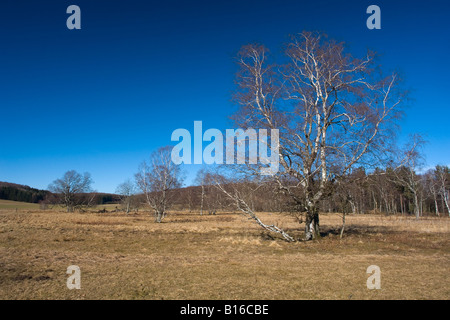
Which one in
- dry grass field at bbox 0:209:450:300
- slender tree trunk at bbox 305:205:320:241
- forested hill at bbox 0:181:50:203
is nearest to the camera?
dry grass field at bbox 0:209:450:300

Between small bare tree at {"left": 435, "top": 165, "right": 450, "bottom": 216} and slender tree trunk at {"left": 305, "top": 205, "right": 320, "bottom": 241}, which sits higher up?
small bare tree at {"left": 435, "top": 165, "right": 450, "bottom": 216}

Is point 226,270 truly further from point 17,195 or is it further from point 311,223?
point 17,195

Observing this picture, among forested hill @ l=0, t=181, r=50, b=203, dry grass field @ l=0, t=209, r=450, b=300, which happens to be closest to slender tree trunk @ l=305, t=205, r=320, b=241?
dry grass field @ l=0, t=209, r=450, b=300

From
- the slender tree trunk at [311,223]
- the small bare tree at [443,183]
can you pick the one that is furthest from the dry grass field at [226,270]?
the small bare tree at [443,183]

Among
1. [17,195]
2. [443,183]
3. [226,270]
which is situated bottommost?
[17,195]

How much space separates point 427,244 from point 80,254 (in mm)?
17634

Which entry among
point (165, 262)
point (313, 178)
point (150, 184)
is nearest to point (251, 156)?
point (313, 178)

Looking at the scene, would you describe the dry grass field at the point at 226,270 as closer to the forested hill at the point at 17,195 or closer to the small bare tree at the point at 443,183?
the small bare tree at the point at 443,183

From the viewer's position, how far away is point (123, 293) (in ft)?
22.1

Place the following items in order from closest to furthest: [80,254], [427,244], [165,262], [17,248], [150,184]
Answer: [165,262] < [80,254] < [17,248] < [427,244] < [150,184]

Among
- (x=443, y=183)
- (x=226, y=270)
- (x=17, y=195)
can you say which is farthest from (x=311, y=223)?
(x=17, y=195)

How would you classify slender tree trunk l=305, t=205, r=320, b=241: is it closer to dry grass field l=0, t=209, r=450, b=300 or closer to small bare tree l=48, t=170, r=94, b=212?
dry grass field l=0, t=209, r=450, b=300
